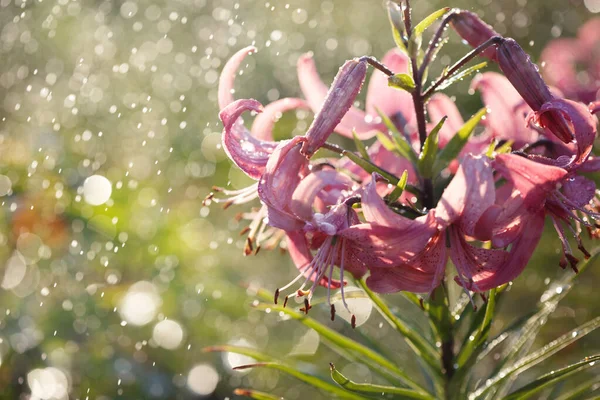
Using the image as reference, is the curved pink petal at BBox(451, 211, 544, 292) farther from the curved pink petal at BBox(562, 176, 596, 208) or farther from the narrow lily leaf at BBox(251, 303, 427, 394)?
the narrow lily leaf at BBox(251, 303, 427, 394)

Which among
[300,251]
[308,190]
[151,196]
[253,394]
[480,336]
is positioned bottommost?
[151,196]

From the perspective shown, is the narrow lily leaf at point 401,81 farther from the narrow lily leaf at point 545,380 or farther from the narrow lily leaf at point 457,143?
the narrow lily leaf at point 545,380

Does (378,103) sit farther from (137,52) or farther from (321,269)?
(137,52)

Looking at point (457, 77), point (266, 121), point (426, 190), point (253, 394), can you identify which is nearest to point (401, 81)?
point (457, 77)

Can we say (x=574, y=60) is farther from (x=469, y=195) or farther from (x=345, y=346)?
(x=469, y=195)

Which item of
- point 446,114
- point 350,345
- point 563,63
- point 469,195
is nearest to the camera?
point 469,195

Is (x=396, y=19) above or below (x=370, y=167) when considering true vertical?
above

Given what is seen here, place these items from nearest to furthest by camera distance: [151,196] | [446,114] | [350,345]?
1. [350,345]
2. [446,114]
3. [151,196]
